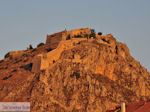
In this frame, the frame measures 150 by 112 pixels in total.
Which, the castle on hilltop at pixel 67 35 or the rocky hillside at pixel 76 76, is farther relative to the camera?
the castle on hilltop at pixel 67 35

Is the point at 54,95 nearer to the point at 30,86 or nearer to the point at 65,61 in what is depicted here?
the point at 30,86

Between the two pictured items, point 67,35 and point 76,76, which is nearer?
point 76,76

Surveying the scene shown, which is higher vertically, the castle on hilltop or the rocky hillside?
the castle on hilltop

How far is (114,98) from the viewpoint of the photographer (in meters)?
97.6

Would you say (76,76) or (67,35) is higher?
(67,35)

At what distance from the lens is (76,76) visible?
9675 cm

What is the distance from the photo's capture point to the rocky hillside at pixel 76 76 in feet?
294

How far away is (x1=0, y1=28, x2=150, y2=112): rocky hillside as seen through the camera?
89688 millimetres

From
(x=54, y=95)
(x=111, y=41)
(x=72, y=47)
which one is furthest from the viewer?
(x=111, y=41)

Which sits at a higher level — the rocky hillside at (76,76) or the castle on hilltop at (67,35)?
the castle on hilltop at (67,35)

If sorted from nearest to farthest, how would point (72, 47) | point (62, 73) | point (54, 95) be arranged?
point (54, 95) < point (62, 73) < point (72, 47)

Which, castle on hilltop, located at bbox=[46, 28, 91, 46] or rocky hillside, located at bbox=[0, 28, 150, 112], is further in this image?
castle on hilltop, located at bbox=[46, 28, 91, 46]

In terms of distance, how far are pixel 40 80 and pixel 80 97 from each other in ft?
33.2

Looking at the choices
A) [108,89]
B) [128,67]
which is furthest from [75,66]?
[128,67]
